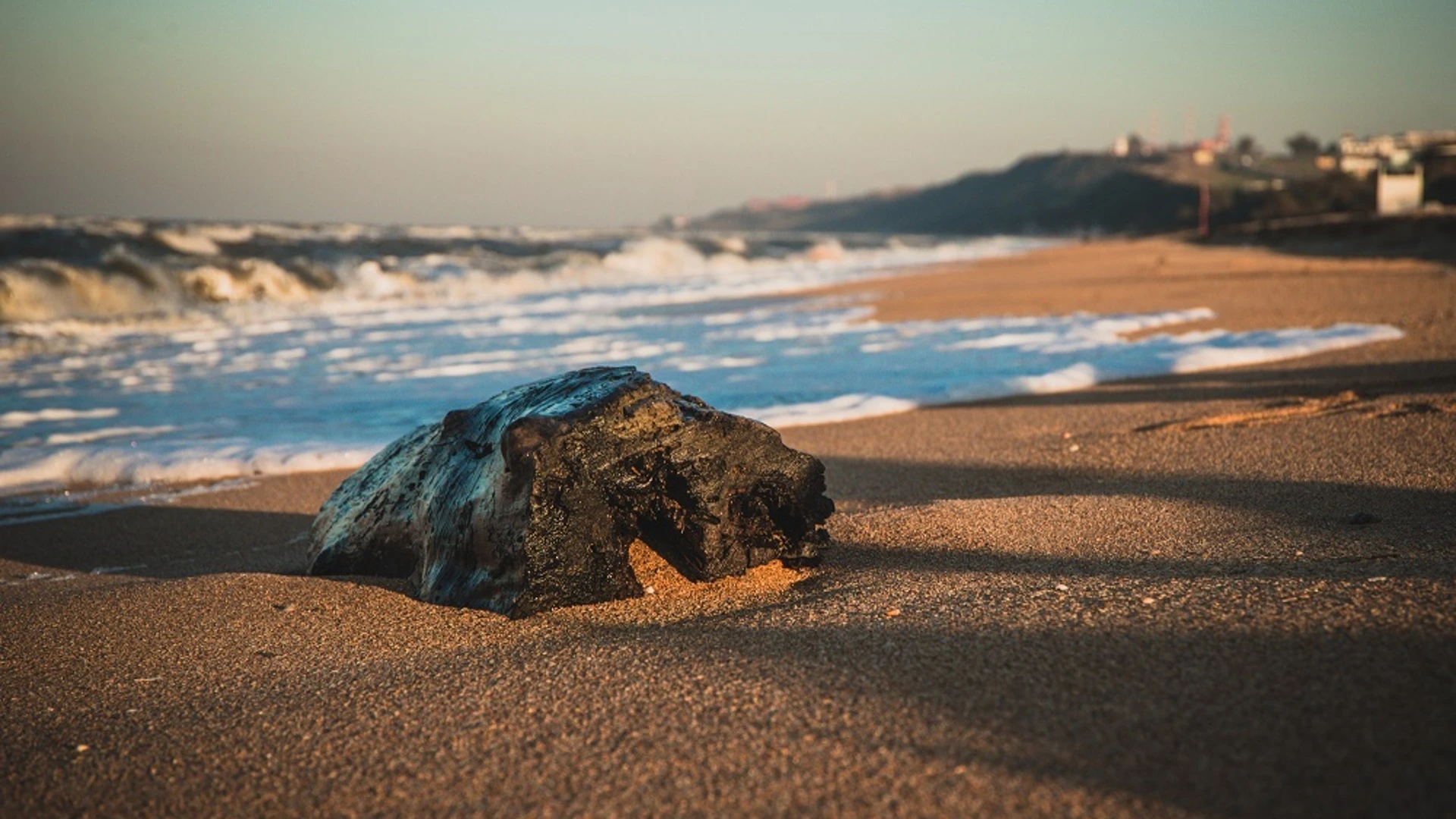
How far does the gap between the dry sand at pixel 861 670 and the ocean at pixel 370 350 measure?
2207 millimetres

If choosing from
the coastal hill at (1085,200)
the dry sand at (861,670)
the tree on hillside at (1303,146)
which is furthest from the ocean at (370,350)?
the tree on hillside at (1303,146)

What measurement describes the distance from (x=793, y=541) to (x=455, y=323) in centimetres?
1290

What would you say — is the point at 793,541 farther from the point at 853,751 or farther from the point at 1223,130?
the point at 1223,130

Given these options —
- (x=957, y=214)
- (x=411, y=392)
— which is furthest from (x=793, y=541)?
(x=957, y=214)

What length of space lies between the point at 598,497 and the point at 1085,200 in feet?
320

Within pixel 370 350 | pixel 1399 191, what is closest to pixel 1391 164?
pixel 1399 191

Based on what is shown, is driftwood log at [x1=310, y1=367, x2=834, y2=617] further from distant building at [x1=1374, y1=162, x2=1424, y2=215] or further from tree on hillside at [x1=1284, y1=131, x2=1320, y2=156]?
tree on hillside at [x1=1284, y1=131, x2=1320, y2=156]

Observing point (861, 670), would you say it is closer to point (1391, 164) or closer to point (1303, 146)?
point (1391, 164)

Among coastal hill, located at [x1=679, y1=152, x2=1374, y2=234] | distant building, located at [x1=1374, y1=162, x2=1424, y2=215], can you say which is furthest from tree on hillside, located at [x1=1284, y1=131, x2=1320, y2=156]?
distant building, located at [x1=1374, y1=162, x2=1424, y2=215]

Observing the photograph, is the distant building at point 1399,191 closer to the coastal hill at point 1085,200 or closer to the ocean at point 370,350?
the coastal hill at point 1085,200

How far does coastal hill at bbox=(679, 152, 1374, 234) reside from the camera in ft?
163

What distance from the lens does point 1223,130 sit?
5605 inches

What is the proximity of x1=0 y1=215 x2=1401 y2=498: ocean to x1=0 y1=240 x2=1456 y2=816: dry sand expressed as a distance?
2.21m

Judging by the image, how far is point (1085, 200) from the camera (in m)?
93.5
